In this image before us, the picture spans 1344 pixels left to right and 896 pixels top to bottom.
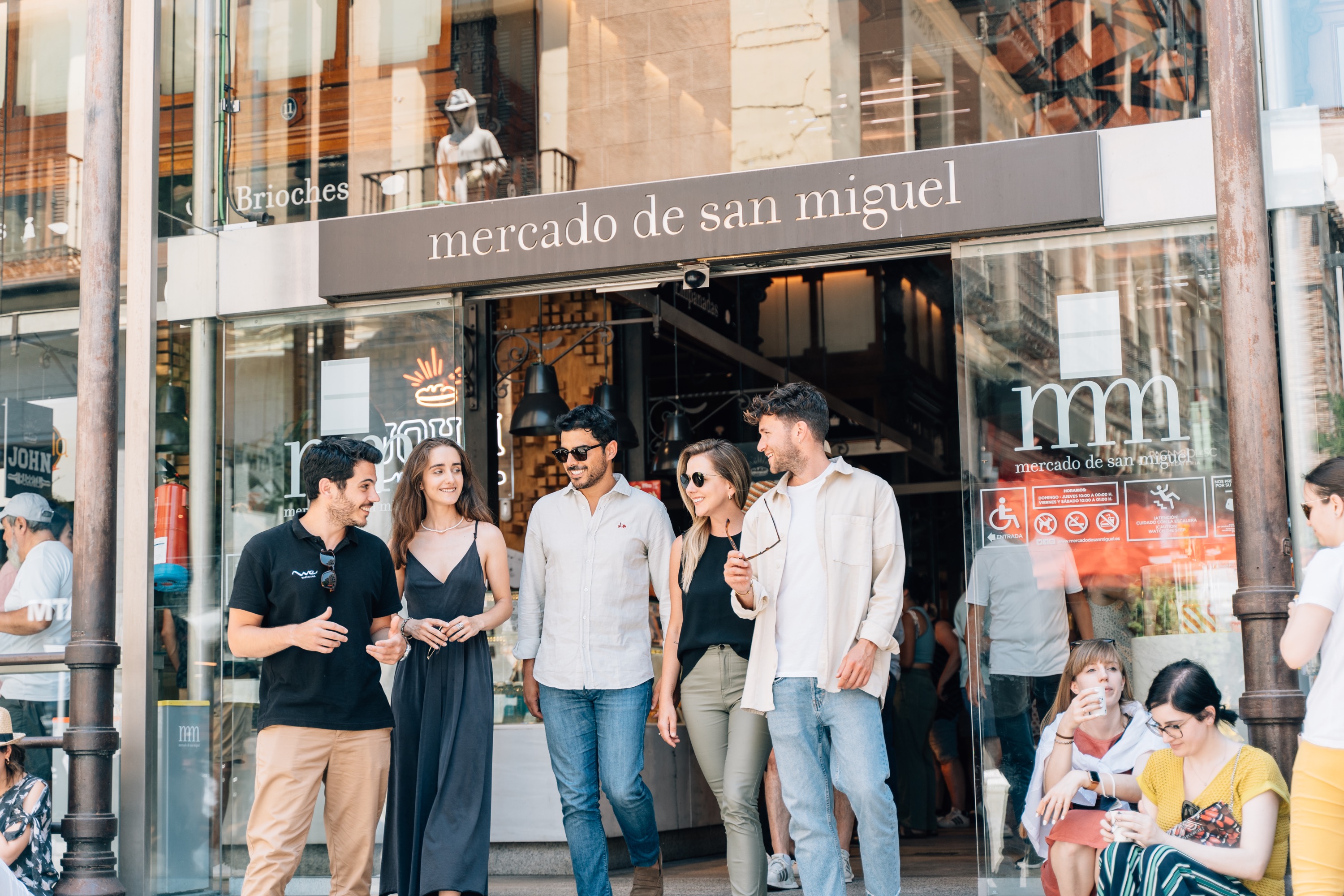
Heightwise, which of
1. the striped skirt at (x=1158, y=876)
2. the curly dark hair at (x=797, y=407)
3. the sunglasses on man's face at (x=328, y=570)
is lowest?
the striped skirt at (x=1158, y=876)

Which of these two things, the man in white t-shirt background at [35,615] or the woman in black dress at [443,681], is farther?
the man in white t-shirt background at [35,615]

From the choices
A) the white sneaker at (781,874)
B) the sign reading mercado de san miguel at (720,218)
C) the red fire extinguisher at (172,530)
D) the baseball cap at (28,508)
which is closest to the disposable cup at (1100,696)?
the white sneaker at (781,874)

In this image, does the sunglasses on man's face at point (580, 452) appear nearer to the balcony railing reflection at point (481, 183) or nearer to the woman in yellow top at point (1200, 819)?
the balcony railing reflection at point (481, 183)

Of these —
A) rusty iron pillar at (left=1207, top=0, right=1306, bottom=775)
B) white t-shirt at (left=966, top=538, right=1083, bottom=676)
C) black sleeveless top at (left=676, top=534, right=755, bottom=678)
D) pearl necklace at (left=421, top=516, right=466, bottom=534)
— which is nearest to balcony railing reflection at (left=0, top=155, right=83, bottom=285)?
pearl necklace at (left=421, top=516, right=466, bottom=534)

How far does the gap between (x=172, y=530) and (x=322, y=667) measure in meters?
2.65

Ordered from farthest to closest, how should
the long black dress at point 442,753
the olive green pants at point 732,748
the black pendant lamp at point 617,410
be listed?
1. the black pendant lamp at point 617,410
2. the long black dress at point 442,753
3. the olive green pants at point 732,748

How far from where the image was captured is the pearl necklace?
5.50 metres

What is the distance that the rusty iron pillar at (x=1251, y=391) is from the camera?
15.1 ft

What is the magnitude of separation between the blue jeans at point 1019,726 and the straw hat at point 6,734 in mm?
3859

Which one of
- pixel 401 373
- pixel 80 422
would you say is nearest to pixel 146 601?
pixel 80 422

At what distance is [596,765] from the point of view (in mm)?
5453

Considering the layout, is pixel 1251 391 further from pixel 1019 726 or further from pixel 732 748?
pixel 732 748

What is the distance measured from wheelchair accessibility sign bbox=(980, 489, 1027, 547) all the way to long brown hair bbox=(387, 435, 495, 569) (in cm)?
211

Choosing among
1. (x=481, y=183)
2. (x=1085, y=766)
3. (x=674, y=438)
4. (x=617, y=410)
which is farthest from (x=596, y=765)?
(x=674, y=438)
